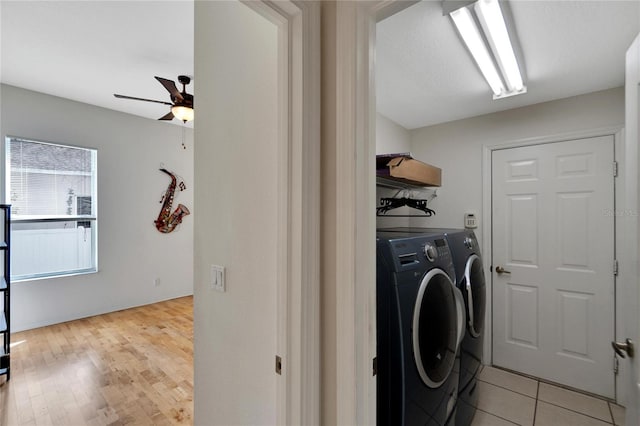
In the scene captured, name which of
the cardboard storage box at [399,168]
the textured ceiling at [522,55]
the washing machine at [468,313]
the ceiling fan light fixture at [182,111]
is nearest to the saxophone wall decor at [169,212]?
the ceiling fan light fixture at [182,111]

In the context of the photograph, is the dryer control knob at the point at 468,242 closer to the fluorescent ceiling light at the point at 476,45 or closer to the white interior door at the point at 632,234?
the white interior door at the point at 632,234

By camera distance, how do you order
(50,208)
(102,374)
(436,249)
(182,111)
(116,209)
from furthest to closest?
(116,209) < (50,208) < (182,111) < (102,374) < (436,249)

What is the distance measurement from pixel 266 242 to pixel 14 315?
3873 millimetres

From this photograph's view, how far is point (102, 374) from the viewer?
2.38 meters

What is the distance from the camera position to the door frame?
215 centimetres

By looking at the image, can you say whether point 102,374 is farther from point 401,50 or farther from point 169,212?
point 401,50

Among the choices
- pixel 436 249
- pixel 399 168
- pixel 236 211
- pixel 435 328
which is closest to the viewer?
pixel 236 211

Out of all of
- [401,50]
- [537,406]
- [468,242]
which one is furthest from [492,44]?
[537,406]

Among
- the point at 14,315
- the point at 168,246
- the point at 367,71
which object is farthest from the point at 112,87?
the point at 367,71

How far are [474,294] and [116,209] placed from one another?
165 inches

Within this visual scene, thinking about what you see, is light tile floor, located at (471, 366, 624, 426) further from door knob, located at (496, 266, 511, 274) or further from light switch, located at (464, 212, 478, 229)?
light switch, located at (464, 212, 478, 229)

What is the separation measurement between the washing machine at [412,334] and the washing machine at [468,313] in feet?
1.04

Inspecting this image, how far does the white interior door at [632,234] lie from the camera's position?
81 cm

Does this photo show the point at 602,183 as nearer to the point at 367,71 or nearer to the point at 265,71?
the point at 367,71
